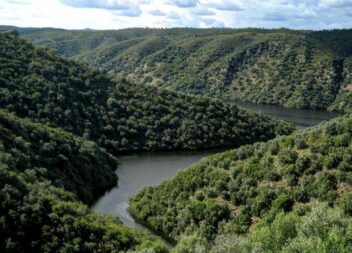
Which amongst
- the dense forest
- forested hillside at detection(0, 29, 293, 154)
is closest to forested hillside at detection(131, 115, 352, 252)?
the dense forest

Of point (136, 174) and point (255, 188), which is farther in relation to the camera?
point (136, 174)

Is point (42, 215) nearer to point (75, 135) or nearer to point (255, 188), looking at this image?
point (255, 188)

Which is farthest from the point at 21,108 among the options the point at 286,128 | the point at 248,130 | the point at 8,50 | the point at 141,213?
the point at 286,128

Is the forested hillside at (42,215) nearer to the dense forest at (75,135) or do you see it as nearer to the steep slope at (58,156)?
the dense forest at (75,135)

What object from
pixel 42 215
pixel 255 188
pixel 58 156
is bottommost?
pixel 58 156

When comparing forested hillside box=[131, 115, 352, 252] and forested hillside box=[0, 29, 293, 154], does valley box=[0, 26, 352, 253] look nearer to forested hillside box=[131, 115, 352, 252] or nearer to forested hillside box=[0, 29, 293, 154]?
forested hillside box=[131, 115, 352, 252]

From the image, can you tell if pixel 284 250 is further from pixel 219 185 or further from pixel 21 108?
pixel 21 108

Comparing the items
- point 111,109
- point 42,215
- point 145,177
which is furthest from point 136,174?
point 42,215
